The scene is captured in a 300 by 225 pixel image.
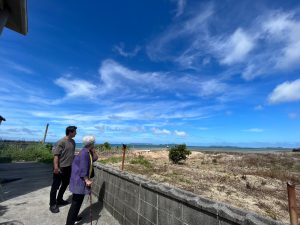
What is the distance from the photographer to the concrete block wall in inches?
104

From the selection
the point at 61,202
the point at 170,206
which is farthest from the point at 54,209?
the point at 170,206

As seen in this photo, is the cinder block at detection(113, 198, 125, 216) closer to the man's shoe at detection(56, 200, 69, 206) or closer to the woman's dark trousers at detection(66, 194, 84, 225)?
the woman's dark trousers at detection(66, 194, 84, 225)

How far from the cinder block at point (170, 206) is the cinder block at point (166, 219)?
50mm

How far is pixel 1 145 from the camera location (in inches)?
870

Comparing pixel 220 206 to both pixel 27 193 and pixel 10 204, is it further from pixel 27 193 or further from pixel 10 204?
pixel 27 193

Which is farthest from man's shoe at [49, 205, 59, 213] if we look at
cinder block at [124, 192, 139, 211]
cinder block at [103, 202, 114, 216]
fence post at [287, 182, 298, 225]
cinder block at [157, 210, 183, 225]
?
fence post at [287, 182, 298, 225]

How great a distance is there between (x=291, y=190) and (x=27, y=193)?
763 centimetres

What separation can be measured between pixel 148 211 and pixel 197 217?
1.41m

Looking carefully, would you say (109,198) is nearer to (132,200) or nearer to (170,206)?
(132,200)

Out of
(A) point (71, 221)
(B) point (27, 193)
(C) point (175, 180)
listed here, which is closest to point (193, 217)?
(A) point (71, 221)

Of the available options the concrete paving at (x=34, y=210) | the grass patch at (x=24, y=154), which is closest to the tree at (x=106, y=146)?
the grass patch at (x=24, y=154)

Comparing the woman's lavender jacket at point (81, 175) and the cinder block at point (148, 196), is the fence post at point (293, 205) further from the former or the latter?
the woman's lavender jacket at point (81, 175)

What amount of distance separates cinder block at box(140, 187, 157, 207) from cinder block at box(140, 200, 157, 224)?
0.20ft

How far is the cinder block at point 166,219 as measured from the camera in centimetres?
350
